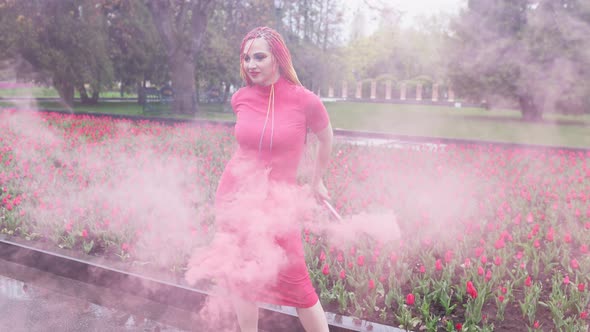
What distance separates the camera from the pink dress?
2678 mm

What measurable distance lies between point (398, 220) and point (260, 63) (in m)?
3.04

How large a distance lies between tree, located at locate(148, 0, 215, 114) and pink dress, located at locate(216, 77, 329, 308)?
17486 mm

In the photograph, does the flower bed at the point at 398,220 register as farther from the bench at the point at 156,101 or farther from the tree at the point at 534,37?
the bench at the point at 156,101

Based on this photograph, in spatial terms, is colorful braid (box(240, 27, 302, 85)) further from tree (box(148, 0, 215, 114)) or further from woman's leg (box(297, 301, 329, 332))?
tree (box(148, 0, 215, 114))

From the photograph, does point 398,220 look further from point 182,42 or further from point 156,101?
point 156,101

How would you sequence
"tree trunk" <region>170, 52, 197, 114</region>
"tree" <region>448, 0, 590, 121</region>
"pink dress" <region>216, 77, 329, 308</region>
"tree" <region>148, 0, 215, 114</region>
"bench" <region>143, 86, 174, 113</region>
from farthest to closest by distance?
"tree trunk" <region>170, 52, 197, 114</region> → "bench" <region>143, 86, 174, 113</region> → "tree" <region>148, 0, 215, 114</region> → "tree" <region>448, 0, 590, 121</region> → "pink dress" <region>216, 77, 329, 308</region>

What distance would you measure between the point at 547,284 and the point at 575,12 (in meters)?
5.31

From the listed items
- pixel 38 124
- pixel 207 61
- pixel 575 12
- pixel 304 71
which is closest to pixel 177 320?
pixel 575 12

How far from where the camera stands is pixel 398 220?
17.0 ft

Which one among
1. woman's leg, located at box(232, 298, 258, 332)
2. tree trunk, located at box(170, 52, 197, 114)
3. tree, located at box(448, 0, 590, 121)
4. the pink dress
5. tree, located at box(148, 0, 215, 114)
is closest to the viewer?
the pink dress

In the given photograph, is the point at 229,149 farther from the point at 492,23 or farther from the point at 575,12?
the point at 575,12

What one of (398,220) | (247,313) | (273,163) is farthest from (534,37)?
(247,313)

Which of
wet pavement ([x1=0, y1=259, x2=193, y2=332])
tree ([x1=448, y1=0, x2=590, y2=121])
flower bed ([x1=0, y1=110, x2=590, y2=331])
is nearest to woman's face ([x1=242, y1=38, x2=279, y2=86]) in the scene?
flower bed ([x1=0, y1=110, x2=590, y2=331])

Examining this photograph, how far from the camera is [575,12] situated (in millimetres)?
7418
